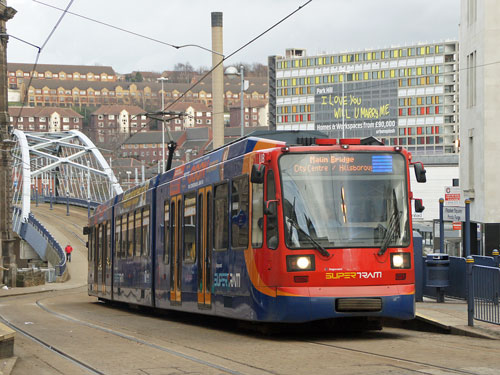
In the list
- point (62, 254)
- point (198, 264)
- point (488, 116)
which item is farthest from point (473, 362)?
point (62, 254)

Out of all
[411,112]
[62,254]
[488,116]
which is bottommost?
[62,254]

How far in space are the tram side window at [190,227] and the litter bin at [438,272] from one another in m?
5.23

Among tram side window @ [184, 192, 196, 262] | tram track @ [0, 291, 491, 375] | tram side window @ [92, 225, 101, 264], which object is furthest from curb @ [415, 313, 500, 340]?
tram side window @ [92, 225, 101, 264]

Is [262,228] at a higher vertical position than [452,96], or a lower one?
lower

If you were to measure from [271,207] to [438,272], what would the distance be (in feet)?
24.4

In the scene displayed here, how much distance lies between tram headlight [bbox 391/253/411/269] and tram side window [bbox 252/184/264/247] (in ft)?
6.09

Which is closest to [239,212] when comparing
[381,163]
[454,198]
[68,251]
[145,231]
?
[381,163]

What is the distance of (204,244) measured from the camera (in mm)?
16922

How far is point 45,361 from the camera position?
40.2 feet

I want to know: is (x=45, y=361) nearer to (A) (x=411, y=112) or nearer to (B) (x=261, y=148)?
(B) (x=261, y=148)

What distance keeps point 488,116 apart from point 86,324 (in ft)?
81.1

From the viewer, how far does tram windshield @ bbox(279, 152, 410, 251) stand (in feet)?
45.8

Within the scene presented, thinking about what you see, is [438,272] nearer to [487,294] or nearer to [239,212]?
[487,294]

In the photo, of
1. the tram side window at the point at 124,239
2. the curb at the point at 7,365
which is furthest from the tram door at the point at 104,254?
the curb at the point at 7,365
